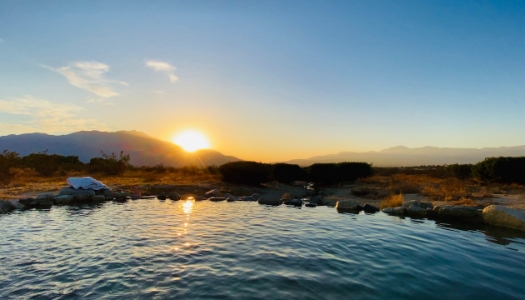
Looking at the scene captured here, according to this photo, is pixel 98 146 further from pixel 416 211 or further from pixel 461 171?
pixel 416 211

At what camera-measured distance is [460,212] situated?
1155cm

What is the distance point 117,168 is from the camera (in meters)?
31.4

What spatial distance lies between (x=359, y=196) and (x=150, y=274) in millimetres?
15416

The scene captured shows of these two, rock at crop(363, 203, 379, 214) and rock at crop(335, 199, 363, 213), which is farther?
rock at crop(335, 199, 363, 213)

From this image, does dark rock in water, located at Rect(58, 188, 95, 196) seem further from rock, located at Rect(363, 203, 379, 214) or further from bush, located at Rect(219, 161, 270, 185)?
rock, located at Rect(363, 203, 379, 214)

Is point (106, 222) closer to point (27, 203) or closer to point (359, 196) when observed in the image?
point (27, 203)

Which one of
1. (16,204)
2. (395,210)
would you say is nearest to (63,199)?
(16,204)

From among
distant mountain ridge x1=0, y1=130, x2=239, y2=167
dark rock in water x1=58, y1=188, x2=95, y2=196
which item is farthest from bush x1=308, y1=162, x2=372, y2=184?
distant mountain ridge x1=0, y1=130, x2=239, y2=167

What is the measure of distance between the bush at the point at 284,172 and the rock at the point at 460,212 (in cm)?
1535

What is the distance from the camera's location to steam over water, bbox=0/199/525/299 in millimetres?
4895

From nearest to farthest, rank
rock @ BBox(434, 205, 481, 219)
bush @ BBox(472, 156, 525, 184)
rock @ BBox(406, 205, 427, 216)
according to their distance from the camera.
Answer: rock @ BBox(434, 205, 481, 219)
rock @ BBox(406, 205, 427, 216)
bush @ BBox(472, 156, 525, 184)

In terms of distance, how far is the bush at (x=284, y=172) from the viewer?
26625 millimetres

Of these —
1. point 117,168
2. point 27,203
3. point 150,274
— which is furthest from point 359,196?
point 117,168

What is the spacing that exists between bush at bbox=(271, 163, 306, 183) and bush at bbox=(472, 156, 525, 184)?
569 inches
